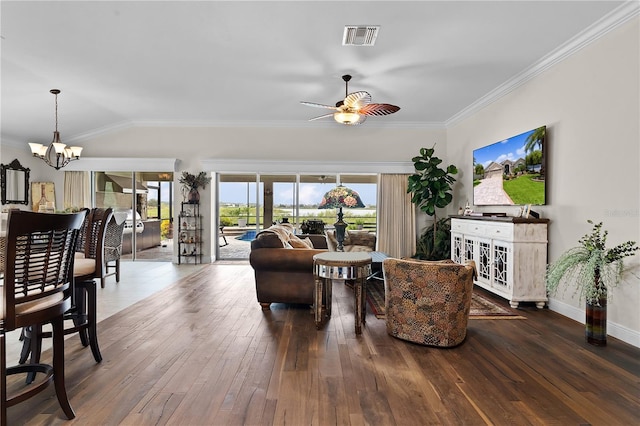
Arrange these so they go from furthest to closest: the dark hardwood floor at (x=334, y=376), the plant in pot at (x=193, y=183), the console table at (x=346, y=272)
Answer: the plant in pot at (x=193, y=183), the console table at (x=346, y=272), the dark hardwood floor at (x=334, y=376)

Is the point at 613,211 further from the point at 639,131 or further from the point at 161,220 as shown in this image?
the point at 161,220

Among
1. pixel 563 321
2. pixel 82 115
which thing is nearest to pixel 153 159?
pixel 82 115

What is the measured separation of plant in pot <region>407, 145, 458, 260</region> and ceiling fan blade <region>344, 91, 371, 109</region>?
2.47m

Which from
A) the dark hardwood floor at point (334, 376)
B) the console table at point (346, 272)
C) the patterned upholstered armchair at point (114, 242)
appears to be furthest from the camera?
the patterned upholstered armchair at point (114, 242)

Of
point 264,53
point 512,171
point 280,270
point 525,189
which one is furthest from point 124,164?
point 525,189

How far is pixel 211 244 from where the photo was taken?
23.4 ft

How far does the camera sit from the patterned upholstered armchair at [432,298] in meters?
2.73

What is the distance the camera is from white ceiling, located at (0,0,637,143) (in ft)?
10.1

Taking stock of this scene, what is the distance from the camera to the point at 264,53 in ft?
12.9

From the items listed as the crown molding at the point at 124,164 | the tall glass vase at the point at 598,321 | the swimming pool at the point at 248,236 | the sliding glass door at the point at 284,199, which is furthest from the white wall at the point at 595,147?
the crown molding at the point at 124,164

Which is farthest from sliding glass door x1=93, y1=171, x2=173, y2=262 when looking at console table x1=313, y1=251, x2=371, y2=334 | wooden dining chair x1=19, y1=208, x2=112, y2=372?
console table x1=313, y1=251, x2=371, y2=334

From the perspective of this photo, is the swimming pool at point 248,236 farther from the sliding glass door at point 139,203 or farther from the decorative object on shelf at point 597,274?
the decorative object on shelf at point 597,274

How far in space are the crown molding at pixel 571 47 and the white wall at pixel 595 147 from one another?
0.19 feet

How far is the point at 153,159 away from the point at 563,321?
23.5 feet
